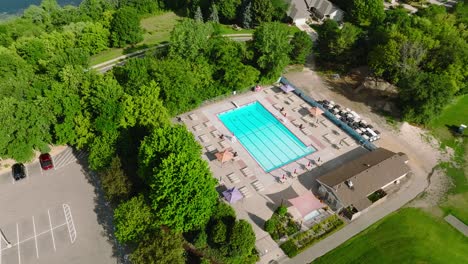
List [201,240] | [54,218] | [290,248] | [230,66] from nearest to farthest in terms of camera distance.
Result: [201,240] → [290,248] → [54,218] → [230,66]

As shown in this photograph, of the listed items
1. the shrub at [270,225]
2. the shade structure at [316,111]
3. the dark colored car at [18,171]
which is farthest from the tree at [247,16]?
the dark colored car at [18,171]

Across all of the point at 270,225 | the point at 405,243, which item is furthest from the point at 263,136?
the point at 405,243

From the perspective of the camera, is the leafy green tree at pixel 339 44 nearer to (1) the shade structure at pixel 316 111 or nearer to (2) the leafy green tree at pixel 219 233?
(1) the shade structure at pixel 316 111

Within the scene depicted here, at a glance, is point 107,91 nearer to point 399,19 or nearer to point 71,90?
point 71,90

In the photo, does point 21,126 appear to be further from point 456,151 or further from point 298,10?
point 298,10

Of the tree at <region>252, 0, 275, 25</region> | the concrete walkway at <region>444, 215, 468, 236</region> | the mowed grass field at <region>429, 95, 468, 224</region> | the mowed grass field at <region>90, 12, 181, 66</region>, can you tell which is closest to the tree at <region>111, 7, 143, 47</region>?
the mowed grass field at <region>90, 12, 181, 66</region>

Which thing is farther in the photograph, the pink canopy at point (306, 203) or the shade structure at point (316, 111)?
the shade structure at point (316, 111)
